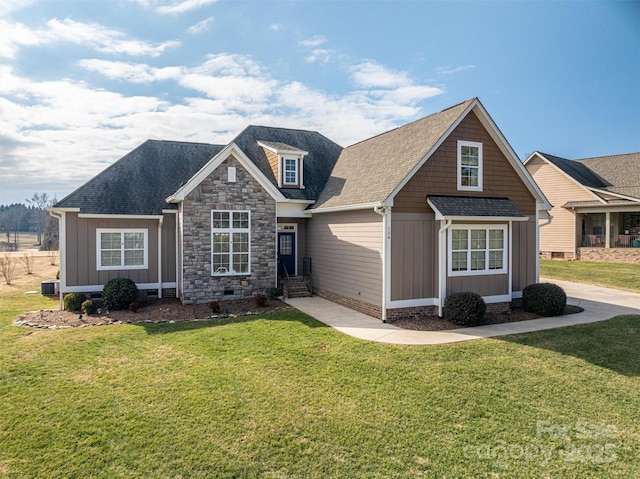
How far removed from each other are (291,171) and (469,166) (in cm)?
744

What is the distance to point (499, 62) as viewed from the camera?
18359 millimetres

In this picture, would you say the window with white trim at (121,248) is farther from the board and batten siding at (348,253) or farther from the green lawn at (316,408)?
the board and batten siding at (348,253)

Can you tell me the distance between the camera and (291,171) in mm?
17328

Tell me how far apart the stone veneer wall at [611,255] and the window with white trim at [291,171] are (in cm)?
2117

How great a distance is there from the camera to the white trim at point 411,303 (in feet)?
39.1

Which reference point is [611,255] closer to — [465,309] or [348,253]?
[465,309]

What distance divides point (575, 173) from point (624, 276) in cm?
1146

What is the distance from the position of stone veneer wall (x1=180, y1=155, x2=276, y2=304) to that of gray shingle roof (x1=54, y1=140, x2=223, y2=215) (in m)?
2.25

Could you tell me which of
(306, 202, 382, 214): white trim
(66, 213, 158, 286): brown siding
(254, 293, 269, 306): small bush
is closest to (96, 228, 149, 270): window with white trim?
(66, 213, 158, 286): brown siding

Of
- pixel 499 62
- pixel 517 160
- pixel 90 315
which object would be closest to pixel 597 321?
pixel 517 160

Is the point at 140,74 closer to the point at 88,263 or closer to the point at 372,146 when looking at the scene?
the point at 88,263

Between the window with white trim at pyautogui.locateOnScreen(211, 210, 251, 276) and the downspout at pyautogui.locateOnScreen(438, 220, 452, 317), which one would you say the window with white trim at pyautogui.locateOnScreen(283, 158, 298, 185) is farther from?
the downspout at pyautogui.locateOnScreen(438, 220, 452, 317)

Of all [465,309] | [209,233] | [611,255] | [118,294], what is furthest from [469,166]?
[611,255]

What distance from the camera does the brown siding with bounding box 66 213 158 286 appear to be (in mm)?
14352
